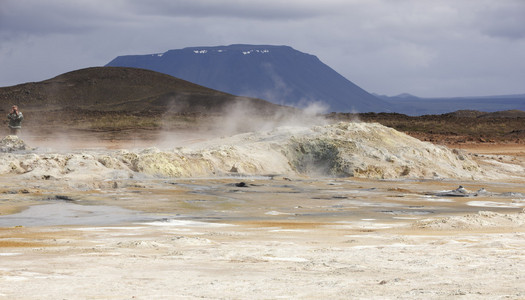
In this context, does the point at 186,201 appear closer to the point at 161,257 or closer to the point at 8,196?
the point at 8,196

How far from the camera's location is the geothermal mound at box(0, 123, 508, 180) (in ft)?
74.4

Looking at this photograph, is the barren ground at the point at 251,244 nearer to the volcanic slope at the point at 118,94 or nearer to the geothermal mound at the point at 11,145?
the geothermal mound at the point at 11,145

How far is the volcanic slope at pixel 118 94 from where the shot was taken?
85000 mm

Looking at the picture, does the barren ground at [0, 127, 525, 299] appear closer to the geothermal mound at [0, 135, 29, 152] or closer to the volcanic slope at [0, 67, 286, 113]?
the geothermal mound at [0, 135, 29, 152]

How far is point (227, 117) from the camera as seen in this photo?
68.9 metres

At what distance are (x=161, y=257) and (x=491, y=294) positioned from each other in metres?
4.28

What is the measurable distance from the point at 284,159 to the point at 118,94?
238ft

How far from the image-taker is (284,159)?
27.2 m

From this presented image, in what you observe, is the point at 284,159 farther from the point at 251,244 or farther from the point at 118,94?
the point at 118,94

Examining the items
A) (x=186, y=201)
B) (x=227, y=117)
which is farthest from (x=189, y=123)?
(x=186, y=201)

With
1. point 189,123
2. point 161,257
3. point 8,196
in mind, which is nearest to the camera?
point 161,257

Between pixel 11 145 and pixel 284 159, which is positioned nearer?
pixel 284 159

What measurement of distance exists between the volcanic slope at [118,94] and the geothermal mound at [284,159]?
44.9 m

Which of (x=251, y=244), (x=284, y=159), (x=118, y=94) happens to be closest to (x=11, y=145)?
(x=284, y=159)
